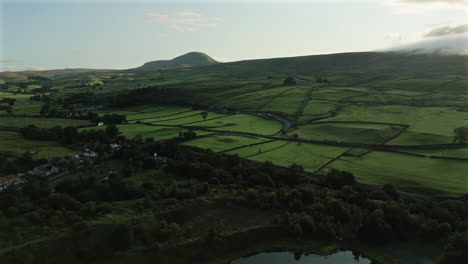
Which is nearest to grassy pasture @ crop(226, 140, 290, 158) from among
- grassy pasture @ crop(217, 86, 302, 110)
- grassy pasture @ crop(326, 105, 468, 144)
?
grassy pasture @ crop(326, 105, 468, 144)

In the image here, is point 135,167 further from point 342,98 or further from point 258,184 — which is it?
point 342,98

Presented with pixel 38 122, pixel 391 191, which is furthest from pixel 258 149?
pixel 38 122

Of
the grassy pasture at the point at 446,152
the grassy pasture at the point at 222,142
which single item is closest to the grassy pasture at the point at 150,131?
the grassy pasture at the point at 222,142

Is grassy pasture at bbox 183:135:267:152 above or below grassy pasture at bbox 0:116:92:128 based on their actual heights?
below

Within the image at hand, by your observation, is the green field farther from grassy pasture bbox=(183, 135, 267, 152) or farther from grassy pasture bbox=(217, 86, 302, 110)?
grassy pasture bbox=(217, 86, 302, 110)

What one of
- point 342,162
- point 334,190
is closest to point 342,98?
point 342,162

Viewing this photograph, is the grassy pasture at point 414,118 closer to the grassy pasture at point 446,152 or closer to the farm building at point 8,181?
the grassy pasture at point 446,152
